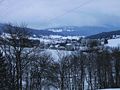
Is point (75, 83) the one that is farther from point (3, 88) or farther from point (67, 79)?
point (3, 88)

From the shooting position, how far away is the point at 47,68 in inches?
2613

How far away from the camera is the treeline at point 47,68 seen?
47750 millimetres

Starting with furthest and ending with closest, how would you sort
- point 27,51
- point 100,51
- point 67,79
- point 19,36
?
point 100,51 → point 67,79 → point 27,51 → point 19,36

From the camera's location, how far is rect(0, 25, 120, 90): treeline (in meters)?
47.8

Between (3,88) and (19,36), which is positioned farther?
(3,88)

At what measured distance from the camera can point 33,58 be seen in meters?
48.5

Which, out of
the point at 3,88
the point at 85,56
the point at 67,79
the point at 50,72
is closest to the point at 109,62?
the point at 85,56

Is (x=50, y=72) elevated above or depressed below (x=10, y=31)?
below

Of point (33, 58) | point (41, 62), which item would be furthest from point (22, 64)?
point (41, 62)

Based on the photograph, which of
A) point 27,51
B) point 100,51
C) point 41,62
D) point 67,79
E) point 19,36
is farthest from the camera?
point 100,51

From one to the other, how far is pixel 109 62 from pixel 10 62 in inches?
1572

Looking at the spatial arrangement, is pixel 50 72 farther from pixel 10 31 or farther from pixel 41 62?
pixel 10 31

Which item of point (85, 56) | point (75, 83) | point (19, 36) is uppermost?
point (19, 36)

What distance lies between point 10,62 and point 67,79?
2925 cm
